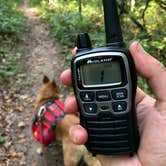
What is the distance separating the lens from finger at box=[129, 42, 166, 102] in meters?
1.62

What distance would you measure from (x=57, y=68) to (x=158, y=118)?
627 cm

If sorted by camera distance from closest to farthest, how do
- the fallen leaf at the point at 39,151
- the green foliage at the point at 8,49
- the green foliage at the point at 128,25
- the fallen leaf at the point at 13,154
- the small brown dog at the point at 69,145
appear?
the small brown dog at the point at 69,145 < the fallen leaf at the point at 13,154 < the fallen leaf at the point at 39,151 < the green foliage at the point at 8,49 < the green foliage at the point at 128,25

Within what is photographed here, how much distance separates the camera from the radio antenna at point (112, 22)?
150cm

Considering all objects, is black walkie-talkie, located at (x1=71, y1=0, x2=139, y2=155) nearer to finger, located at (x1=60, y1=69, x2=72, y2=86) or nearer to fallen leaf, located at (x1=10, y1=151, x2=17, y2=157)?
finger, located at (x1=60, y1=69, x2=72, y2=86)

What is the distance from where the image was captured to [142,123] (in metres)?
1.84

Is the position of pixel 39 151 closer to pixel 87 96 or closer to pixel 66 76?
pixel 66 76

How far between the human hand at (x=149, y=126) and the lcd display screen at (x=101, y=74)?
13 cm

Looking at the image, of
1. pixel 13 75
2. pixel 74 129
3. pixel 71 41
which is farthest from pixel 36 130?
pixel 71 41

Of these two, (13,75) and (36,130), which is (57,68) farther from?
(36,130)

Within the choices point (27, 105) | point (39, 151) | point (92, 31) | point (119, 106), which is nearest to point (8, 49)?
point (92, 31)

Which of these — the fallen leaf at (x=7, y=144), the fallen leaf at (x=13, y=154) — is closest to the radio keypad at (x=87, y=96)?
the fallen leaf at (x=13, y=154)

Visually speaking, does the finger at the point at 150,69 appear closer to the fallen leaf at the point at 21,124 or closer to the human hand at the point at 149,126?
the human hand at the point at 149,126

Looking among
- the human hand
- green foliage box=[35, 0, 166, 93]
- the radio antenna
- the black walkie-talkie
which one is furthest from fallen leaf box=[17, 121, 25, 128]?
the radio antenna

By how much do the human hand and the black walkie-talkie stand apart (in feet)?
0.30
